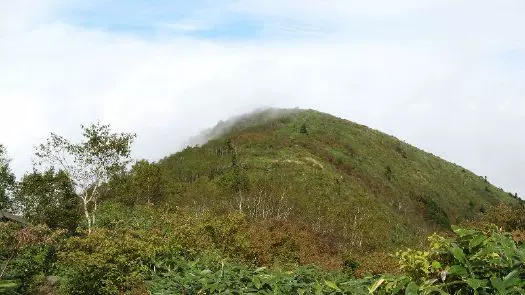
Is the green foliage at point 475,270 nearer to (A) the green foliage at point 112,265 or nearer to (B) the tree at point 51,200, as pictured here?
(A) the green foliage at point 112,265

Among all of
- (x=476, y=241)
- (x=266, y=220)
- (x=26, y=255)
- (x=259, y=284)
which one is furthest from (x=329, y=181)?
(x=476, y=241)

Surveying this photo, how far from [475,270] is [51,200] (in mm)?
37600

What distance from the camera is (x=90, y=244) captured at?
42.9ft

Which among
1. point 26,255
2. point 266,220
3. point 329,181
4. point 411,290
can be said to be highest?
point 411,290

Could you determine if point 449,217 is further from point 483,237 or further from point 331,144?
point 483,237

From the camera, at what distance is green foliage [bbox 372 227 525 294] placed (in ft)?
7.25

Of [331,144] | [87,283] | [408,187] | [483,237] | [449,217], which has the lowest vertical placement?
[449,217]

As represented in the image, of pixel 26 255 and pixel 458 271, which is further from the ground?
pixel 458 271

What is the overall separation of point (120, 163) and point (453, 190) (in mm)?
92498

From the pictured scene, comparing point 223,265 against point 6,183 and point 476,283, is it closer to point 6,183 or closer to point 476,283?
point 476,283

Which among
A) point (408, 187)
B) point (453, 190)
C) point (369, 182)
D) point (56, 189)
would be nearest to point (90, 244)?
point (56, 189)

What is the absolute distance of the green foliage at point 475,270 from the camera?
2.21 metres

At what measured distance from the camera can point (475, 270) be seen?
2.37 metres

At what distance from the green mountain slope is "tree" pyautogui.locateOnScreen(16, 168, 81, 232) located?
34.6 feet
